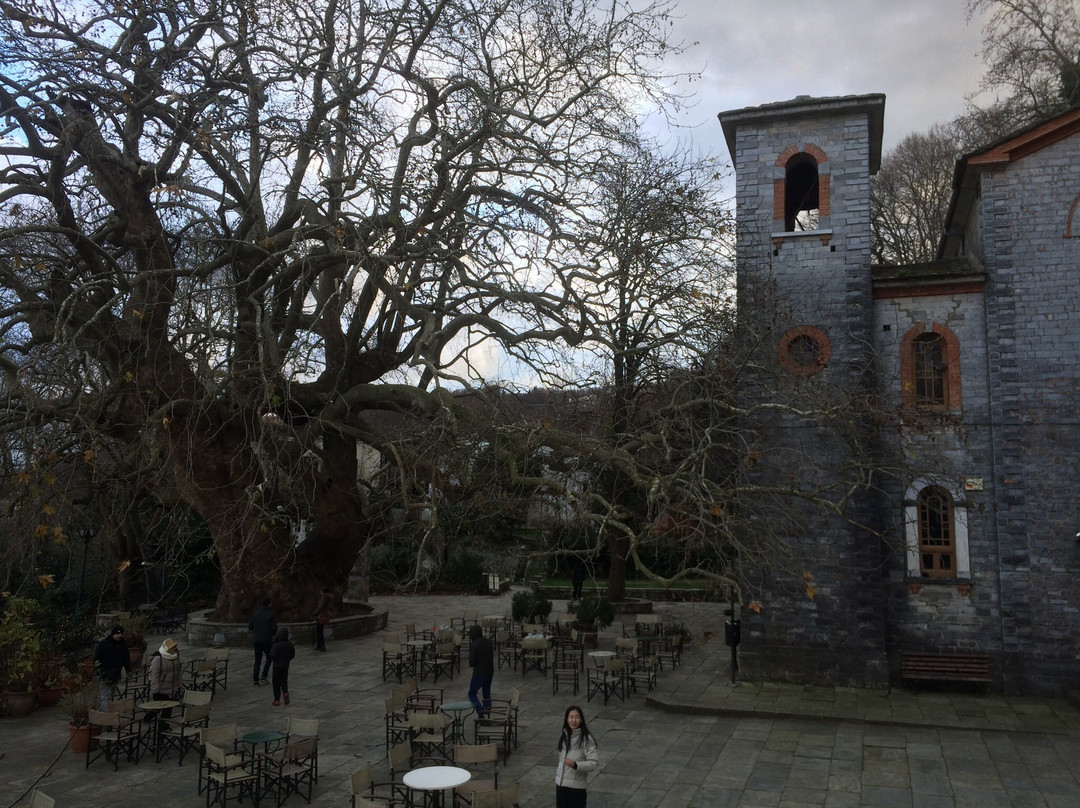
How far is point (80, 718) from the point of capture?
11.2 metres

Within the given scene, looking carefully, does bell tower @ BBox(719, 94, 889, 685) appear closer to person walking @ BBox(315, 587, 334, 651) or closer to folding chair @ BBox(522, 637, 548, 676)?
folding chair @ BBox(522, 637, 548, 676)

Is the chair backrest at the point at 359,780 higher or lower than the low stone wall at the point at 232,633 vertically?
higher

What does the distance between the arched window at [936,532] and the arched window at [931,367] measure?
157cm

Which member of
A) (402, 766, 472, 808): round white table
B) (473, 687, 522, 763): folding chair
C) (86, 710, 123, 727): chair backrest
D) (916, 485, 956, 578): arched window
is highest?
(916, 485, 956, 578): arched window

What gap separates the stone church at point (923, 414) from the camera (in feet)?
47.0

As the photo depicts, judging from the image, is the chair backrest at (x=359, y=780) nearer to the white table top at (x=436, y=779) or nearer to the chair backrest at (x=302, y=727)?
the white table top at (x=436, y=779)

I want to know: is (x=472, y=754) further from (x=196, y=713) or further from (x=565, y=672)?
(x=565, y=672)

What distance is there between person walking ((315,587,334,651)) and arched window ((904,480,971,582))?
40.7ft

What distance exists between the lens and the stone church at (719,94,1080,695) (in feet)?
47.0

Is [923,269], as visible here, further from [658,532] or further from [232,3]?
[232,3]

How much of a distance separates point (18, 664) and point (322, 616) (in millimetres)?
6647

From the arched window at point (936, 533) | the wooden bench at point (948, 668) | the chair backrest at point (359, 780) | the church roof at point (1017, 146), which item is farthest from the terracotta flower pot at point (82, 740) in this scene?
the church roof at point (1017, 146)

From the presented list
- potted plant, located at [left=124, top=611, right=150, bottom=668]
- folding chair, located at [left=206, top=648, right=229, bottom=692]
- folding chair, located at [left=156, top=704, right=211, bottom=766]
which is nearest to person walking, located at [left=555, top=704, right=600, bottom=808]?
folding chair, located at [left=156, top=704, right=211, bottom=766]

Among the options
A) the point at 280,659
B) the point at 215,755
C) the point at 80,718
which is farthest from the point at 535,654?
the point at 215,755
